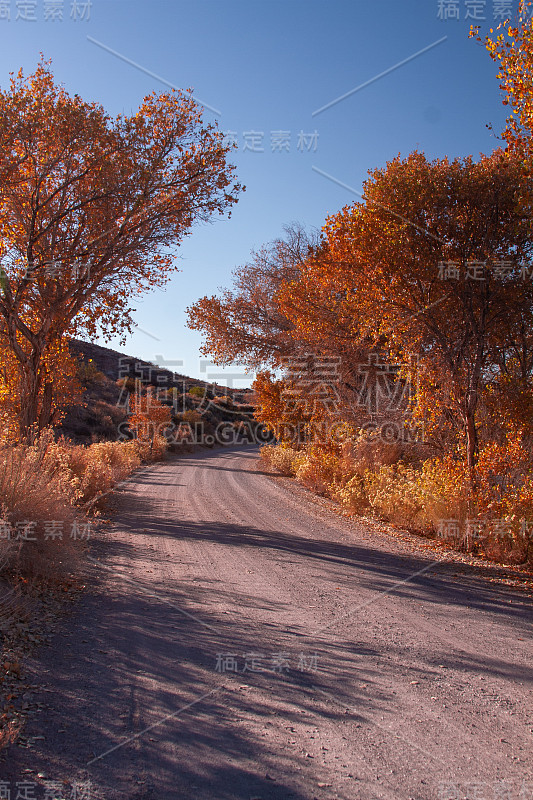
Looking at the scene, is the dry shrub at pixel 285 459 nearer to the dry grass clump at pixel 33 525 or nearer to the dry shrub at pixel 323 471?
the dry shrub at pixel 323 471

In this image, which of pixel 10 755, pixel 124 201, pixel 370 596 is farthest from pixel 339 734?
pixel 124 201

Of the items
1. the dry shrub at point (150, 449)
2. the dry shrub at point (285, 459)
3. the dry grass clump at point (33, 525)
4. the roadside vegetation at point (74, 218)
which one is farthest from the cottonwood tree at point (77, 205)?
the dry shrub at point (150, 449)

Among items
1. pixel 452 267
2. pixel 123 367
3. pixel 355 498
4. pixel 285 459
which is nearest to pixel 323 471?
pixel 355 498

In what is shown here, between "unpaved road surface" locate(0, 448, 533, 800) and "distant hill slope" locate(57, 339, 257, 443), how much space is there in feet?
73.0

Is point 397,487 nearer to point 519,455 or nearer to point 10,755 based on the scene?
point 519,455

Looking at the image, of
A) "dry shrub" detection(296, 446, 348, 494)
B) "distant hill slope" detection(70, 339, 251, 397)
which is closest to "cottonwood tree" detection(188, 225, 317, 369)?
"dry shrub" detection(296, 446, 348, 494)

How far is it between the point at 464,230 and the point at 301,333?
299 inches

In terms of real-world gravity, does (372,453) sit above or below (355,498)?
above

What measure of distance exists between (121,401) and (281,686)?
154 feet

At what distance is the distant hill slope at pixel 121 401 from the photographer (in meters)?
37.7

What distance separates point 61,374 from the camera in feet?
49.3

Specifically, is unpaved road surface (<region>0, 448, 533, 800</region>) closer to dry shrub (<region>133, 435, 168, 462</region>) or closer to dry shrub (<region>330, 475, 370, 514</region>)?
dry shrub (<region>330, 475, 370, 514</region>)

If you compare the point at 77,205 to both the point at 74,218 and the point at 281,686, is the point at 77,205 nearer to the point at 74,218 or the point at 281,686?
the point at 74,218

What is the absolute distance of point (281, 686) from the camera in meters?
4.14
